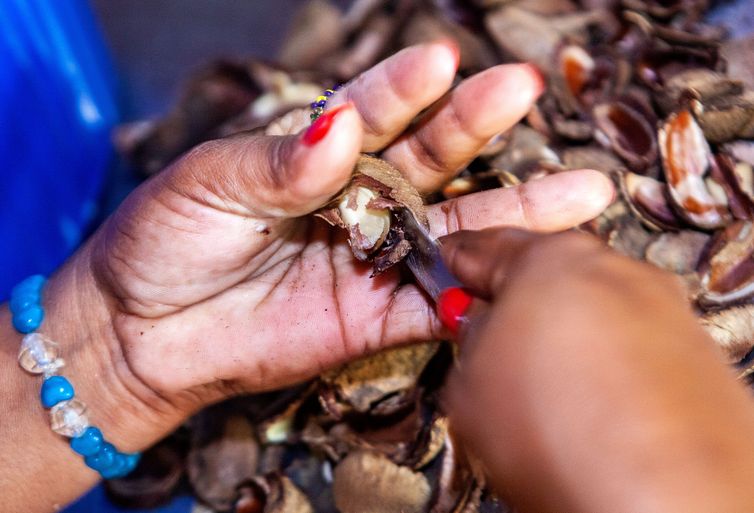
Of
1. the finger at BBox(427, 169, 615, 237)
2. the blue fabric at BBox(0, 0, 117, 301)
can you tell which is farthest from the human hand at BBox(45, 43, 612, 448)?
the blue fabric at BBox(0, 0, 117, 301)

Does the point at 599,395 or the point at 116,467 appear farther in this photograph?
the point at 116,467

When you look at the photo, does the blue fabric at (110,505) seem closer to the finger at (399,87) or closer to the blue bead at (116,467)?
the blue bead at (116,467)

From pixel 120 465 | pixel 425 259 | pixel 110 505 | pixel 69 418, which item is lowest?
pixel 110 505

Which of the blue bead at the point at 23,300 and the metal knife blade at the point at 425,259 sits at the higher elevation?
the blue bead at the point at 23,300

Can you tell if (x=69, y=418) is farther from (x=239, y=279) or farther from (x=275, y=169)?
(x=275, y=169)

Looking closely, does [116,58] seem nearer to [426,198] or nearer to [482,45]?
[482,45]

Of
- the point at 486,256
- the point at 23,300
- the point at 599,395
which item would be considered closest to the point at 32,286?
the point at 23,300

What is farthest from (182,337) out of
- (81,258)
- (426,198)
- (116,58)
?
(116,58)

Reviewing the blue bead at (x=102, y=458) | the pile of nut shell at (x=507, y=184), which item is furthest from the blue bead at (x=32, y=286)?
the pile of nut shell at (x=507, y=184)
